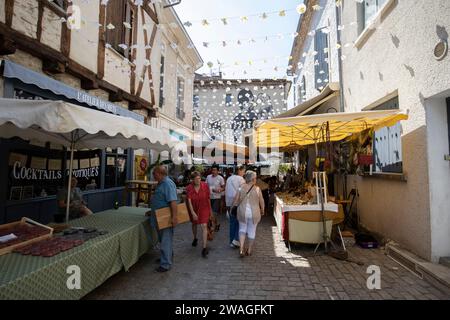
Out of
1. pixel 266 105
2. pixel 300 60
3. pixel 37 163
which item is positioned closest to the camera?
pixel 37 163

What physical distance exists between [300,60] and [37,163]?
12.3m

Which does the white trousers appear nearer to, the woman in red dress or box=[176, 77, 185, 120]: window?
the woman in red dress

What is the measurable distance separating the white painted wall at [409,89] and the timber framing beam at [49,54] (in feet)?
21.5

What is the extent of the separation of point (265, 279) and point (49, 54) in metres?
5.74

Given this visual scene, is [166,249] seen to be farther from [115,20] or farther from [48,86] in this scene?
[115,20]

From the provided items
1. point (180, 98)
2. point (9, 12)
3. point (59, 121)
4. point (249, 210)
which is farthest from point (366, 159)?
point (180, 98)

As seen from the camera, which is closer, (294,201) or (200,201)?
(200,201)

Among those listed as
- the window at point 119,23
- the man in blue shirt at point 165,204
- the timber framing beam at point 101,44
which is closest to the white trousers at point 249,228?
the man in blue shirt at point 165,204

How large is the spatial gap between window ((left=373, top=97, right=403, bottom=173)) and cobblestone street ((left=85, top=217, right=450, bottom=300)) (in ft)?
5.50

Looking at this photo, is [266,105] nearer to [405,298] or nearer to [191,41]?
[191,41]

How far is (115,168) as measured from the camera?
8.45 metres

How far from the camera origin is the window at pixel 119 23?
25.2 ft

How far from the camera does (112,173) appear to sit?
8305 millimetres
